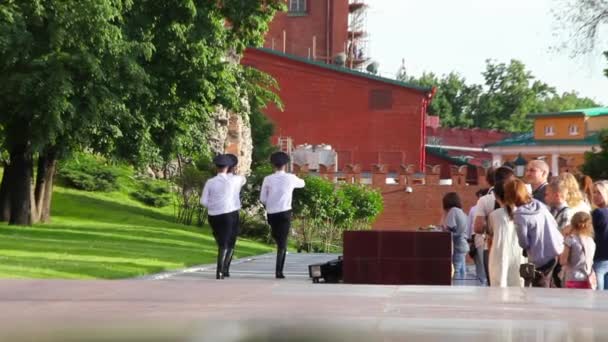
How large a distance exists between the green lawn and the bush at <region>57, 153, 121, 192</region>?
1.72ft

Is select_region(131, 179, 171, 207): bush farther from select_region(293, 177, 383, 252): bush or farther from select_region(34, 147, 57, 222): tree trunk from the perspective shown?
select_region(34, 147, 57, 222): tree trunk

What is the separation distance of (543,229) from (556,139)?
92.4m

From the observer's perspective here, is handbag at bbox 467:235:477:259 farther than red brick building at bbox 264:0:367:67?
No

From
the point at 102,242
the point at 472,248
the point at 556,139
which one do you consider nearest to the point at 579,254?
the point at 472,248

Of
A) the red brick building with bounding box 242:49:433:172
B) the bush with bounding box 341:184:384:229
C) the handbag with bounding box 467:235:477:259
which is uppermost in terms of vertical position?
the red brick building with bounding box 242:49:433:172

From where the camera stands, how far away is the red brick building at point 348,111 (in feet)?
262

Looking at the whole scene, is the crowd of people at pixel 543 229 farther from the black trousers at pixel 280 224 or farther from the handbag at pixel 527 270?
the black trousers at pixel 280 224

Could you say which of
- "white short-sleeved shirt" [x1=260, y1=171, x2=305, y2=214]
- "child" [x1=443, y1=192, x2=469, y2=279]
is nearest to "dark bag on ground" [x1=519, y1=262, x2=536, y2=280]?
"child" [x1=443, y1=192, x2=469, y2=279]

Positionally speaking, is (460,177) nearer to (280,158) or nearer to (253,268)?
(253,268)

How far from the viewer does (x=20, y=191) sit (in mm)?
38344

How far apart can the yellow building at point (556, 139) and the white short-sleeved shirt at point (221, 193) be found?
81.2 m

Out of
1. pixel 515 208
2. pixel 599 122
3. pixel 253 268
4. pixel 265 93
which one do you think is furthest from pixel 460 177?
pixel 515 208

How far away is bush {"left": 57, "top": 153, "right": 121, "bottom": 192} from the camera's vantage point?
5350 cm

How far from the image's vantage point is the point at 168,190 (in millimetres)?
55844
